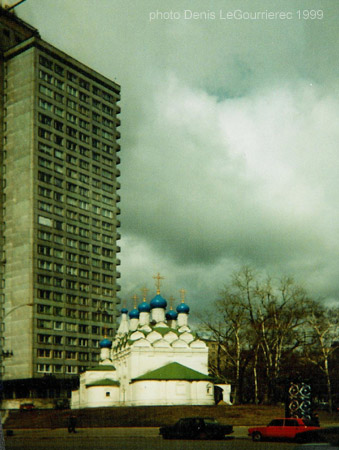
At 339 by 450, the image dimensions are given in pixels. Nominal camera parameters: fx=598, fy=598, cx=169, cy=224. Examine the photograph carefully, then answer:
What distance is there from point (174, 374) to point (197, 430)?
→ 92.7 ft

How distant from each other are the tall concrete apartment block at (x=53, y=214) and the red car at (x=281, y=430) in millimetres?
60084

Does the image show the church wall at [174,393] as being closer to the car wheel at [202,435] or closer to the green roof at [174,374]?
the green roof at [174,374]

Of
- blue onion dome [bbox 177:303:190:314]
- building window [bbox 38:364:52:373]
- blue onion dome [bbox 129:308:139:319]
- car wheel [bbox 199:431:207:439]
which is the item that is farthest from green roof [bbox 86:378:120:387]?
car wheel [bbox 199:431:207:439]

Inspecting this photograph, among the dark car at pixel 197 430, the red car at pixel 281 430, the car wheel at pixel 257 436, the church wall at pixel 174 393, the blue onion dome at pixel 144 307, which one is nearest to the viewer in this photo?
the red car at pixel 281 430

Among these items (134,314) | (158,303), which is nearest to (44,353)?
(134,314)

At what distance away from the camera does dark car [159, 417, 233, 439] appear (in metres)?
29.1

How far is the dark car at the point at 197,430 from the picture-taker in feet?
95.5

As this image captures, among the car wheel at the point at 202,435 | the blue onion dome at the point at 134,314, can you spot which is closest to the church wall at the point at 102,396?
the blue onion dome at the point at 134,314

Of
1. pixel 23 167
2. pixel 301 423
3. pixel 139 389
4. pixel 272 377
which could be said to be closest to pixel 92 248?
pixel 23 167

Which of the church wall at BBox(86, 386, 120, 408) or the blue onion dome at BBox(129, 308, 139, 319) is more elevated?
the blue onion dome at BBox(129, 308, 139, 319)

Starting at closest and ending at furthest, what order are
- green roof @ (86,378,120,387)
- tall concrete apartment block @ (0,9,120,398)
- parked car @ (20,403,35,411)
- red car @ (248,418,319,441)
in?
red car @ (248,418,319,441) → green roof @ (86,378,120,387) → parked car @ (20,403,35,411) → tall concrete apartment block @ (0,9,120,398)

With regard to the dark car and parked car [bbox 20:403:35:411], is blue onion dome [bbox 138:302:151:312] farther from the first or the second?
the dark car

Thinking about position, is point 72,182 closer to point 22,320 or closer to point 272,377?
point 22,320

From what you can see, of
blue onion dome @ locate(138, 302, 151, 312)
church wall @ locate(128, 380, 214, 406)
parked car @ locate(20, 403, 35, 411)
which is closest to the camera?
church wall @ locate(128, 380, 214, 406)
